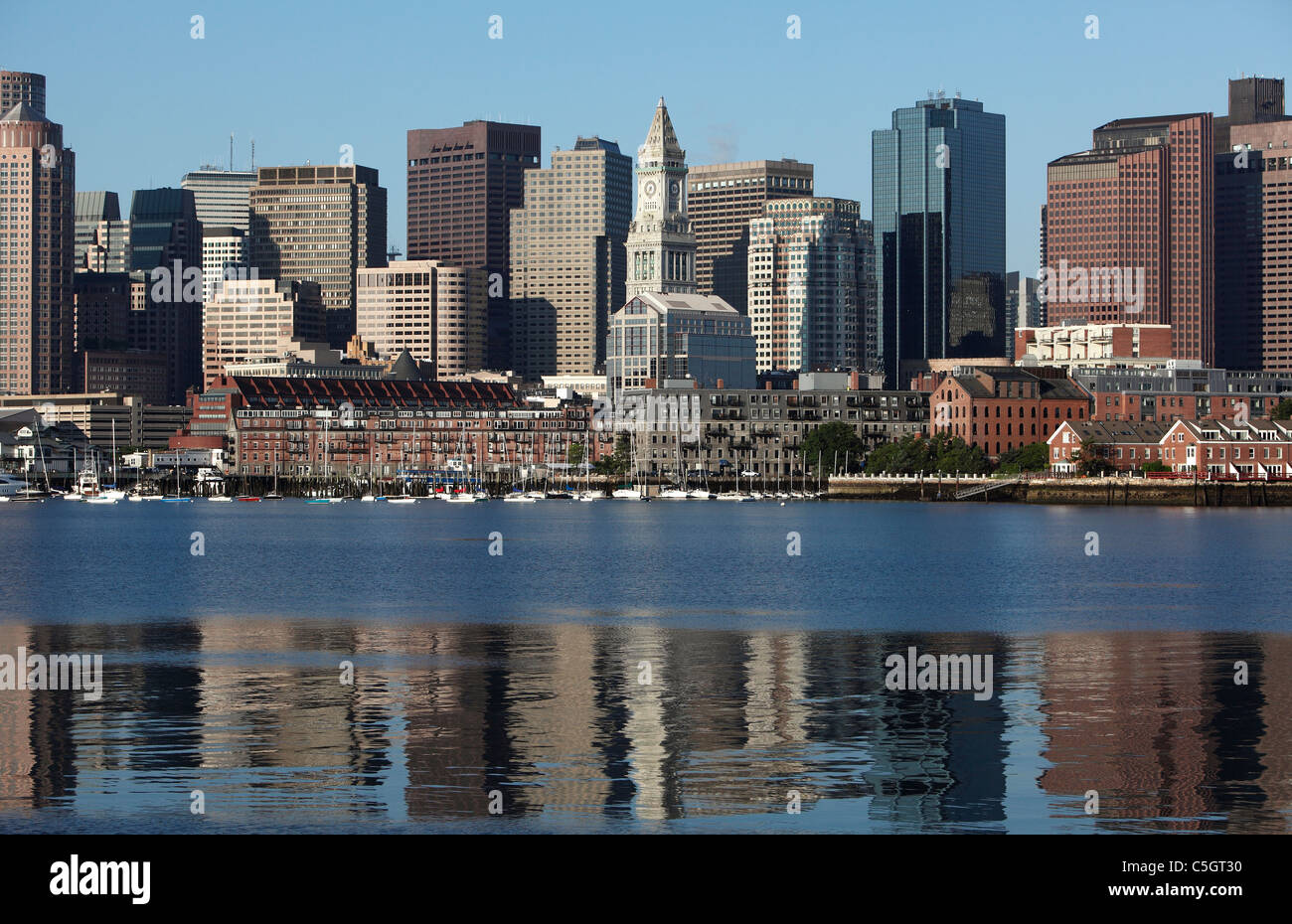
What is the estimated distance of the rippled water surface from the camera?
105ft

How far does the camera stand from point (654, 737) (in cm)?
3928

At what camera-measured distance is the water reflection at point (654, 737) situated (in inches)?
1252

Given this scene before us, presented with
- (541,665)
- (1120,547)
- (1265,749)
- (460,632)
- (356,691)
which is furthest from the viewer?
(1120,547)

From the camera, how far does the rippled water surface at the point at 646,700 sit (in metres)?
32.2

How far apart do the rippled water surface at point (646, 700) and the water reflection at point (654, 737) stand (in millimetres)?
127

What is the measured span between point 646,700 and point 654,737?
5815mm

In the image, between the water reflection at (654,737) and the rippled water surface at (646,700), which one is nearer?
the water reflection at (654,737)

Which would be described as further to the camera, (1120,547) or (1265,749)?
(1120,547)

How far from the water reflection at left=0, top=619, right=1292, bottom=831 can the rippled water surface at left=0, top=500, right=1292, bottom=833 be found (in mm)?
127

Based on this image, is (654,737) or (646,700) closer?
(654,737)
